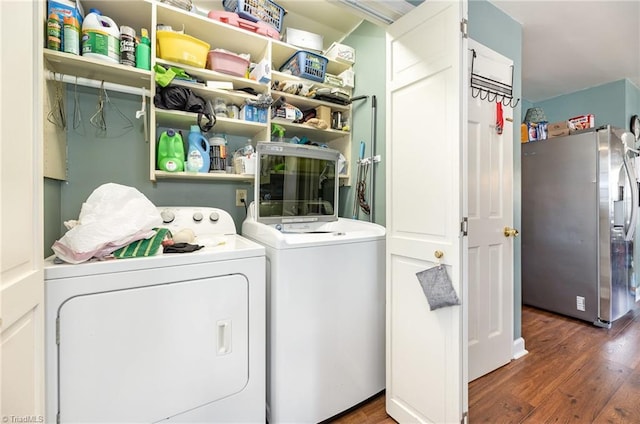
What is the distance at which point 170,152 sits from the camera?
5.46 feet

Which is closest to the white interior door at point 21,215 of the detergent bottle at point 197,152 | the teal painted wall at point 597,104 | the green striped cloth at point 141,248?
the green striped cloth at point 141,248

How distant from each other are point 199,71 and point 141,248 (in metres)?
1.15

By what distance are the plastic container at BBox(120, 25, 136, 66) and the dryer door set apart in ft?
4.14

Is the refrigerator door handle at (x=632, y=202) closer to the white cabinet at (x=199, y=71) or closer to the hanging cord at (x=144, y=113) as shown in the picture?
the white cabinet at (x=199, y=71)

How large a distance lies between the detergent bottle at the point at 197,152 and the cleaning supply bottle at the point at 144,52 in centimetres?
39

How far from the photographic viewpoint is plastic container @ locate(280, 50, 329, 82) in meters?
1.94

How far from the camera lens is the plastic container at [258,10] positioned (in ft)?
5.81

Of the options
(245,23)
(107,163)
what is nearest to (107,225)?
(107,163)

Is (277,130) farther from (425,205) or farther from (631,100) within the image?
(631,100)

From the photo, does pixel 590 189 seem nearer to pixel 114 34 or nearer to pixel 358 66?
pixel 358 66

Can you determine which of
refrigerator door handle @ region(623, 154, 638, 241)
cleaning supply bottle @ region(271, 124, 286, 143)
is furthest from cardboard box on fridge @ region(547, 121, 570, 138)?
cleaning supply bottle @ region(271, 124, 286, 143)

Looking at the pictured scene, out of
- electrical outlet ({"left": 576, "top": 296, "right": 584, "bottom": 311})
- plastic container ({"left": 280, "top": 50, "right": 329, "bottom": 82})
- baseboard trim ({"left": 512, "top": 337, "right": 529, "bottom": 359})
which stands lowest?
baseboard trim ({"left": 512, "top": 337, "right": 529, "bottom": 359})

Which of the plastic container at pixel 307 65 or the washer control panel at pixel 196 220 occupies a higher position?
the plastic container at pixel 307 65

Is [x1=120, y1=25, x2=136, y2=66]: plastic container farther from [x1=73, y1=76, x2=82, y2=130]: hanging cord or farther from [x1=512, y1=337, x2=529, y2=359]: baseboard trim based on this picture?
[x1=512, y1=337, x2=529, y2=359]: baseboard trim
